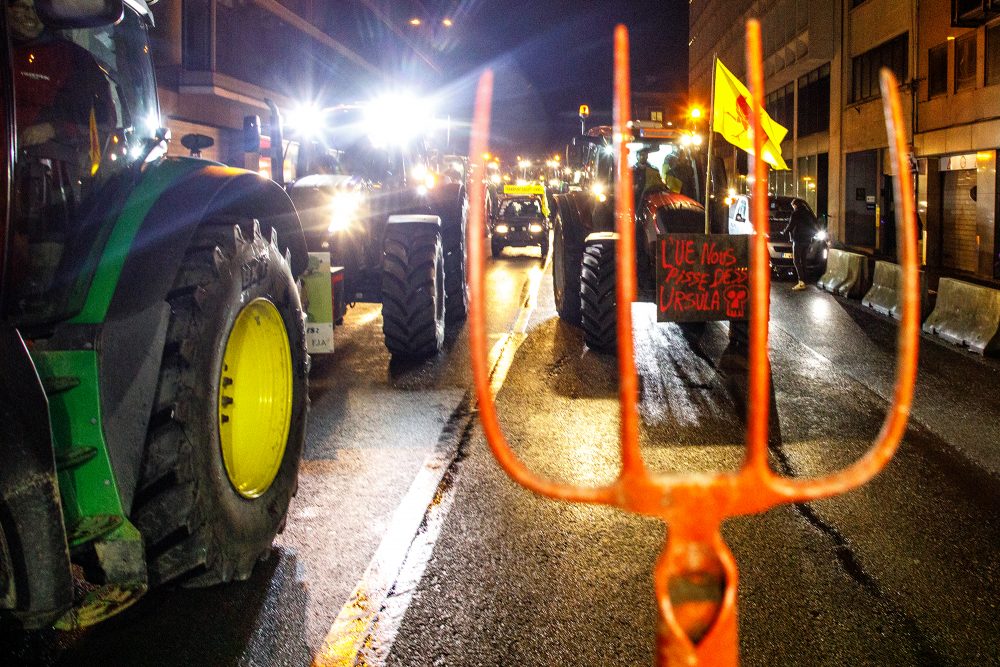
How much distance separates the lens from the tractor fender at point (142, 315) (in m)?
3.29

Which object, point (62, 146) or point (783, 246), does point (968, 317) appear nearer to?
point (783, 246)

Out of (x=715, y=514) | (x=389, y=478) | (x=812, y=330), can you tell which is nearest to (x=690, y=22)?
(x=812, y=330)

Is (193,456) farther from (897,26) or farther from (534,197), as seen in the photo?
(897,26)

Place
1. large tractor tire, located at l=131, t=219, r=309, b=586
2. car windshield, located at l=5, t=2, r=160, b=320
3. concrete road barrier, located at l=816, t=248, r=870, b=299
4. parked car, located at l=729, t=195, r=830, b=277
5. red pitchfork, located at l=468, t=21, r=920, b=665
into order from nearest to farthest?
1. red pitchfork, located at l=468, t=21, r=920, b=665
2. car windshield, located at l=5, t=2, r=160, b=320
3. large tractor tire, located at l=131, t=219, r=309, b=586
4. concrete road barrier, located at l=816, t=248, r=870, b=299
5. parked car, located at l=729, t=195, r=830, b=277

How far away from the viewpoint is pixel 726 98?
933 centimetres

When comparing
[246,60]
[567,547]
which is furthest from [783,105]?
[567,547]

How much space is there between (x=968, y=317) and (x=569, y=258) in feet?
16.7

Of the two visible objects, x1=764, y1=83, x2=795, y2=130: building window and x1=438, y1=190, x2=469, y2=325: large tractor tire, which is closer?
x1=438, y1=190, x2=469, y2=325: large tractor tire

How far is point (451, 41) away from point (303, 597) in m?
73.2

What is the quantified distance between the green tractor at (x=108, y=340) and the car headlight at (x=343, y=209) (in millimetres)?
5305

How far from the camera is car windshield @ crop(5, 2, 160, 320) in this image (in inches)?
127

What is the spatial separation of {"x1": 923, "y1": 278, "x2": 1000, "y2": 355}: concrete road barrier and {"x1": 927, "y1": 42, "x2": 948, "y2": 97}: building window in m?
13.3

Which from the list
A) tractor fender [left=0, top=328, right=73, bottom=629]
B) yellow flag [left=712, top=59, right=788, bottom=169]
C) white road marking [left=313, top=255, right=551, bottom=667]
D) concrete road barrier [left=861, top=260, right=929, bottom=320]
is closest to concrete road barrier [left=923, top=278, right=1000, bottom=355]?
concrete road barrier [left=861, top=260, right=929, bottom=320]

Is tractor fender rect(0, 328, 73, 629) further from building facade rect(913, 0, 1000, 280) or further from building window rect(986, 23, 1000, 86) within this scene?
building window rect(986, 23, 1000, 86)
